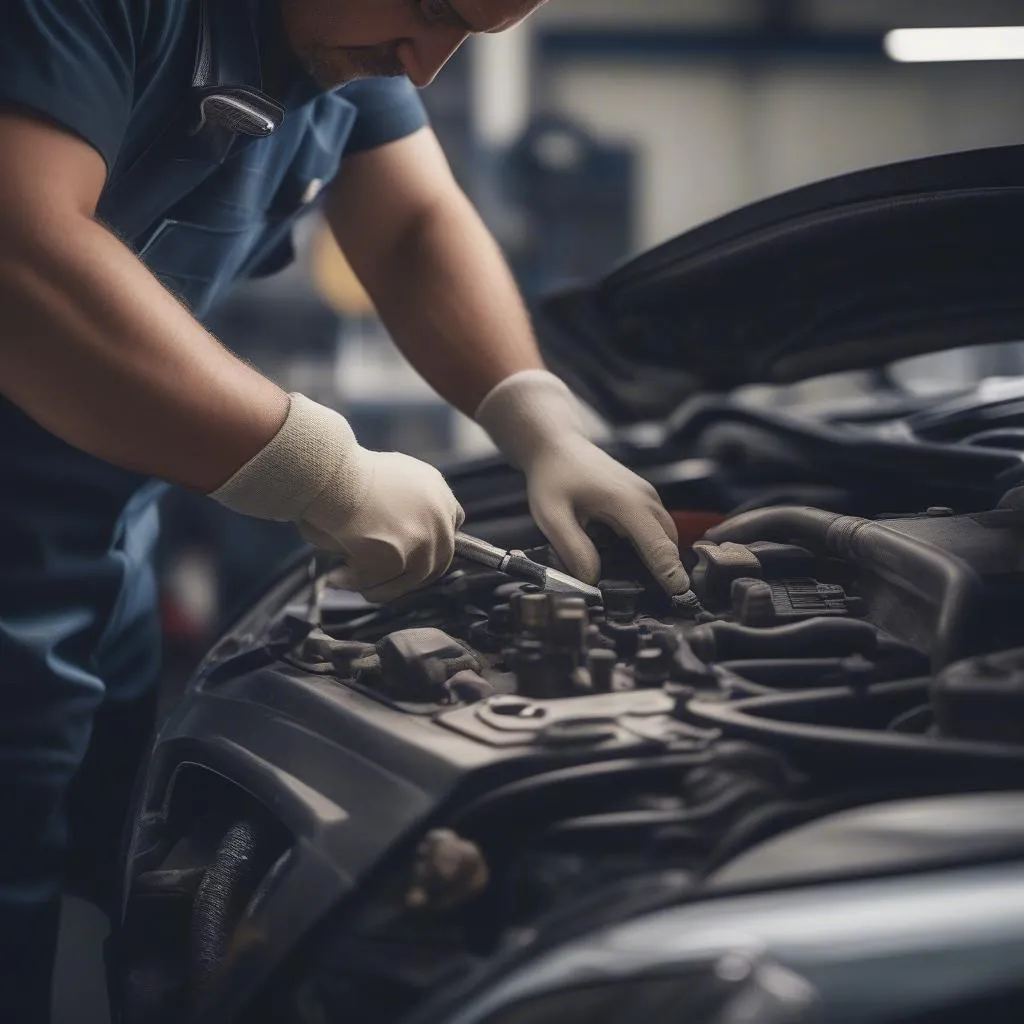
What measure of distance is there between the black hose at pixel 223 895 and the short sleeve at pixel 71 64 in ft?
1.52

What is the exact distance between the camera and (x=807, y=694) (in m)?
0.65

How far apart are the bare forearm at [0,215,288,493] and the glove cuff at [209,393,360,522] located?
0.01 meters

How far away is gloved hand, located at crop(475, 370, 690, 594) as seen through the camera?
895mm

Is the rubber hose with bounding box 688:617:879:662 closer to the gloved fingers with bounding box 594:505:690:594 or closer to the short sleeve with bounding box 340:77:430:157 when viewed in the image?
the gloved fingers with bounding box 594:505:690:594

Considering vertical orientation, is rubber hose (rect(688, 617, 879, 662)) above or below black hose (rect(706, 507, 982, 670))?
below

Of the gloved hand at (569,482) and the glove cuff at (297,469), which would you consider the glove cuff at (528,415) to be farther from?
the glove cuff at (297,469)

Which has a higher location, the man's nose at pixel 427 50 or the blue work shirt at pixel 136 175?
the man's nose at pixel 427 50

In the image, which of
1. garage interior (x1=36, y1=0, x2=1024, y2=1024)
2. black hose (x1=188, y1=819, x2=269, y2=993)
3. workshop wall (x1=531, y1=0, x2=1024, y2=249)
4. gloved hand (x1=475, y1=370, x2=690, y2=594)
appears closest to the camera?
black hose (x1=188, y1=819, x2=269, y2=993)

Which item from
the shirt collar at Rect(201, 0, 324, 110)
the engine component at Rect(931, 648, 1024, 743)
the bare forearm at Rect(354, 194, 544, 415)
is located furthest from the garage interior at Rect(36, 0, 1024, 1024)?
the engine component at Rect(931, 648, 1024, 743)

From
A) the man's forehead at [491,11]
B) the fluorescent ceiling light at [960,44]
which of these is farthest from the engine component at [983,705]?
the fluorescent ceiling light at [960,44]

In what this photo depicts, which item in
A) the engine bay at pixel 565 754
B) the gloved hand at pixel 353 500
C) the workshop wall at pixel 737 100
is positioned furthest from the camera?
the workshop wall at pixel 737 100

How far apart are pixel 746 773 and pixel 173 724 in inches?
18.4

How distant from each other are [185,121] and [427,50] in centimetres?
20

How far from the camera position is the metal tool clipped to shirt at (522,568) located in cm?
83
